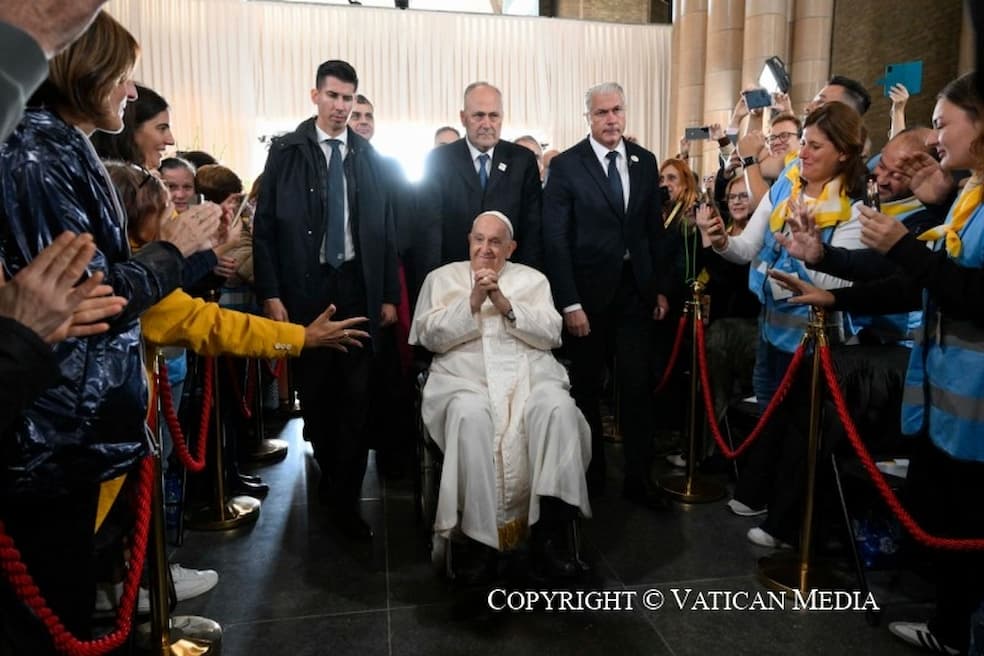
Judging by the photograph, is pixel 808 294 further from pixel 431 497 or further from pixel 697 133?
pixel 697 133

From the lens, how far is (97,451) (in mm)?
1505

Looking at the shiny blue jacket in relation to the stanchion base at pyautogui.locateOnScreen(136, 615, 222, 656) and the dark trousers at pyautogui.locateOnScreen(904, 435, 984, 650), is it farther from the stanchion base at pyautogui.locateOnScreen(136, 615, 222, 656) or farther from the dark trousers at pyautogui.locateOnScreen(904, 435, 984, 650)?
the dark trousers at pyautogui.locateOnScreen(904, 435, 984, 650)

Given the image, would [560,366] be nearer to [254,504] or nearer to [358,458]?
[358,458]

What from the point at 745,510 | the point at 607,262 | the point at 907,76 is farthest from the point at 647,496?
the point at 907,76

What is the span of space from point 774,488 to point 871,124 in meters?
6.90

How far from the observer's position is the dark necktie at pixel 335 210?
341 centimetres

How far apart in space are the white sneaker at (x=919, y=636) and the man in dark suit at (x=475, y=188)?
237cm

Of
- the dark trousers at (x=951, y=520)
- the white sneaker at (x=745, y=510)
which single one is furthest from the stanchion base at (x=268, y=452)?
the dark trousers at (x=951, y=520)

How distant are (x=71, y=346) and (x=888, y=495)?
8.29 feet

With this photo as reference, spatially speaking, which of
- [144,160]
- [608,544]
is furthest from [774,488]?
[144,160]

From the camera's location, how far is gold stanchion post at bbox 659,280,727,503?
12.9ft

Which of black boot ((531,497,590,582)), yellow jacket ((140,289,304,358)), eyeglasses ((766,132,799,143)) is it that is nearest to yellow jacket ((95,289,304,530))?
yellow jacket ((140,289,304,358))

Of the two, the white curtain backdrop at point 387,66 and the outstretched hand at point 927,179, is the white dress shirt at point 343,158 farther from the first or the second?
the white curtain backdrop at point 387,66

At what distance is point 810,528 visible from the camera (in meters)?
2.93
